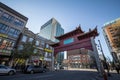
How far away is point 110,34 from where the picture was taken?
179 ft

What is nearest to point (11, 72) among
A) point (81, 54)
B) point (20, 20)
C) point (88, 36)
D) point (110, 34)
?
point (88, 36)

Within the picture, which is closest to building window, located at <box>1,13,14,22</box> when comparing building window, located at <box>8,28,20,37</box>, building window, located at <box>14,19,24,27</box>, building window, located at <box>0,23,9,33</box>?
building window, located at <box>14,19,24,27</box>

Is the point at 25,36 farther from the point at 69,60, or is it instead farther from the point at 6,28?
the point at 69,60

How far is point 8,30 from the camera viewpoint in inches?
929

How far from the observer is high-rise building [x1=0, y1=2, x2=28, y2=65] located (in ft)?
73.0

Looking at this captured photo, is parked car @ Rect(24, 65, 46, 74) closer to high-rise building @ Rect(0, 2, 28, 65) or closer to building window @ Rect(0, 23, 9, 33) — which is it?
high-rise building @ Rect(0, 2, 28, 65)

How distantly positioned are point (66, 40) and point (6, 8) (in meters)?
18.0

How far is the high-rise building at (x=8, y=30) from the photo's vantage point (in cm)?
2227

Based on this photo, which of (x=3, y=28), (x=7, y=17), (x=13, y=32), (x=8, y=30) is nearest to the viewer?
(x=3, y=28)

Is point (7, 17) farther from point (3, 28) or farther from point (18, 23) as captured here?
point (3, 28)

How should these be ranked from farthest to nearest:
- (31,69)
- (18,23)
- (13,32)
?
(18,23) → (13,32) → (31,69)

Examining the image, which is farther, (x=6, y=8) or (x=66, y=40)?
(x=6, y=8)

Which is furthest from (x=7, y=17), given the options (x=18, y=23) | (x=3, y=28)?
(x=3, y=28)

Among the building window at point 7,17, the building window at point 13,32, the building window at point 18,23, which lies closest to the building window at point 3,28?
the building window at point 13,32
